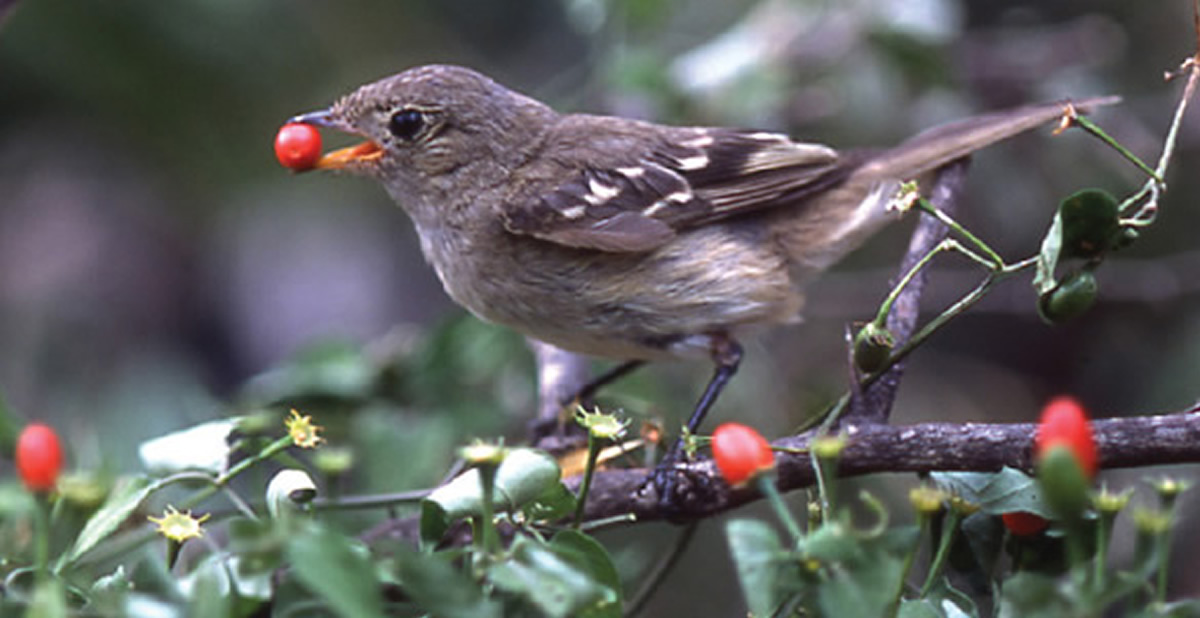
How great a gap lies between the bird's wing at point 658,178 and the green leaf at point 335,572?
95.6 inches

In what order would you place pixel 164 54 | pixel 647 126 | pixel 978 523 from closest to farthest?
pixel 978 523, pixel 647 126, pixel 164 54

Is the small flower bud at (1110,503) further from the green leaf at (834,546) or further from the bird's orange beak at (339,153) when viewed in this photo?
the bird's orange beak at (339,153)

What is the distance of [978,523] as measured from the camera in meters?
2.24

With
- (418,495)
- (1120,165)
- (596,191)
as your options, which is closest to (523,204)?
(596,191)

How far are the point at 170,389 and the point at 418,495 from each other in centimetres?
224

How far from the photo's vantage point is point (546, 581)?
5.53ft

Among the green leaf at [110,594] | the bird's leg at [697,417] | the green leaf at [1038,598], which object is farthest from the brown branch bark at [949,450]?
the green leaf at [110,594]

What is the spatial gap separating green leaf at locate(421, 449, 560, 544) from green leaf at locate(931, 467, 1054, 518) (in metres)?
0.65

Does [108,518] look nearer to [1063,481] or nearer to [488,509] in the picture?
[488,509]

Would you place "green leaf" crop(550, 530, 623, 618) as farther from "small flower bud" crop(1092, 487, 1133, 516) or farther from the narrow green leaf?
the narrow green leaf

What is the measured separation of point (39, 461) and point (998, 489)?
1.45 metres

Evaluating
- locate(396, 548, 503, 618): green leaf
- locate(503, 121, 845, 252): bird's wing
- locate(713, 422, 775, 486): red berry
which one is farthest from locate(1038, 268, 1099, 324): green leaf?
locate(503, 121, 845, 252): bird's wing

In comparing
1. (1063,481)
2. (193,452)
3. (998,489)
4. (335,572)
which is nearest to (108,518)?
(193,452)

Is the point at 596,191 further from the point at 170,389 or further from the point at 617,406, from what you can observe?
the point at 170,389
